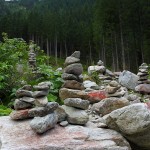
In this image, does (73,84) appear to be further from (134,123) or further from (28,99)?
(134,123)

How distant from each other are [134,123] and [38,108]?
2.20 m

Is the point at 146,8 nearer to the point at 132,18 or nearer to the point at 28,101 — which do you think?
the point at 132,18

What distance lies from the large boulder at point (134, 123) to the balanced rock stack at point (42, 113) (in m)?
1.36

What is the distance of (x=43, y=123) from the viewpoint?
A: 7.86 m

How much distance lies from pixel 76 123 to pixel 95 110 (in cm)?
227

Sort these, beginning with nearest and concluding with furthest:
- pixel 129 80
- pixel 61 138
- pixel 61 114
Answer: pixel 61 138
pixel 61 114
pixel 129 80

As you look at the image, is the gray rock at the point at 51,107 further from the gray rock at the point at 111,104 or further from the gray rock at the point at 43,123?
the gray rock at the point at 111,104

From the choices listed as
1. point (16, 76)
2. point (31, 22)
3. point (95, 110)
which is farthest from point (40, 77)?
point (31, 22)

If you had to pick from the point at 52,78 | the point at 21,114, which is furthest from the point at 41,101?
the point at 52,78

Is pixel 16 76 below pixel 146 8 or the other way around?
below

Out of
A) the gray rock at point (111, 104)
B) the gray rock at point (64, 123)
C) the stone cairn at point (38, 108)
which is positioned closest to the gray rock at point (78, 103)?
the gray rock at point (64, 123)

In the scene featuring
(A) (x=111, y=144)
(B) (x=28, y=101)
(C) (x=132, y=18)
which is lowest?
(A) (x=111, y=144)

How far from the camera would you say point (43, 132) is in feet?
26.2

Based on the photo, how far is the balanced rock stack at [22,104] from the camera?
8.62m
